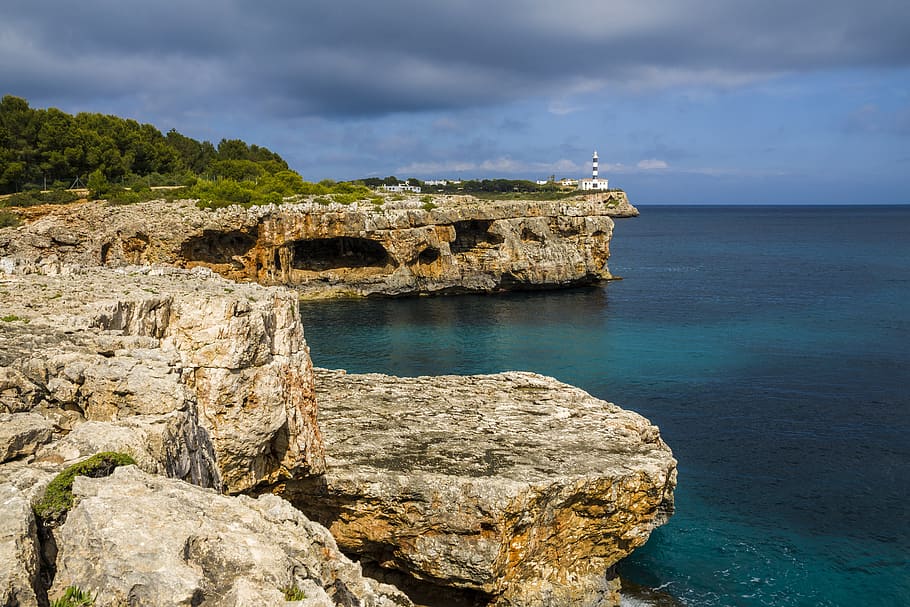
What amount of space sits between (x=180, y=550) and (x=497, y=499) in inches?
481

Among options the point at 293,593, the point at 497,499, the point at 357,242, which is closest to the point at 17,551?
the point at 293,593

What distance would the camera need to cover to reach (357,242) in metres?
76.1

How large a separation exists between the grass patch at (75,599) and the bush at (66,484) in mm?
994

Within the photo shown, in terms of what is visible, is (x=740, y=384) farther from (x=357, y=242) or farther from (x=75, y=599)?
(x=357, y=242)

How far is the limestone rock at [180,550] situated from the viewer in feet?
18.1

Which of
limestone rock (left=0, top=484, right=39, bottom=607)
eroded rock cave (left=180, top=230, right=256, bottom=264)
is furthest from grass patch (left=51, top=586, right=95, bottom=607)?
eroded rock cave (left=180, top=230, right=256, bottom=264)

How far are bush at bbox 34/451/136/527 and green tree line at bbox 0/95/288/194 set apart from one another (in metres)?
68.6

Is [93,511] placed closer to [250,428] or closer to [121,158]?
Answer: [250,428]

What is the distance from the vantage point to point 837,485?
27.4 m

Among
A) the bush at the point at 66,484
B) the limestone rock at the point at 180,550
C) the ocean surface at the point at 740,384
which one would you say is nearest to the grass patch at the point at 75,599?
the limestone rock at the point at 180,550

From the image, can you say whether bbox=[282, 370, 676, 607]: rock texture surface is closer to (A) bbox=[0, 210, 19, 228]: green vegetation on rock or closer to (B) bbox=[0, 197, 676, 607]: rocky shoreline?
(B) bbox=[0, 197, 676, 607]: rocky shoreline

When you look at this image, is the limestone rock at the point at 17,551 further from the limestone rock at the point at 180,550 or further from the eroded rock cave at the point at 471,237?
the eroded rock cave at the point at 471,237

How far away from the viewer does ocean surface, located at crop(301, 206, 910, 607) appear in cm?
2253

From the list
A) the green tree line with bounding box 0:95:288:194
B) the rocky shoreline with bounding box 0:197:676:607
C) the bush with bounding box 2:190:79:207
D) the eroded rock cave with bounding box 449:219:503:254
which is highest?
the green tree line with bounding box 0:95:288:194
